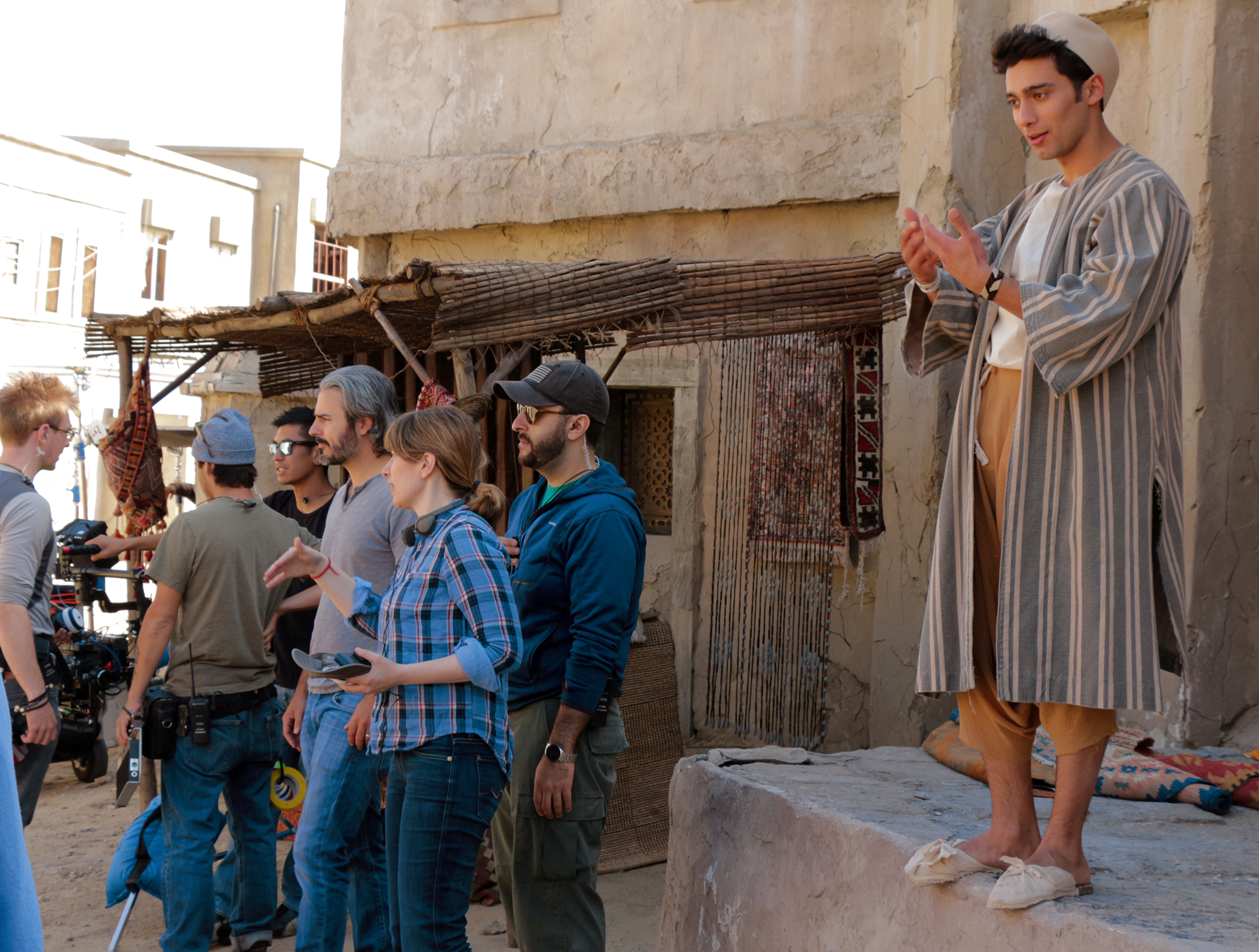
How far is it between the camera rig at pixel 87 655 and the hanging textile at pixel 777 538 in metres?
3.43

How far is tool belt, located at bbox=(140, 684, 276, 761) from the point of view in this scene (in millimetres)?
3793

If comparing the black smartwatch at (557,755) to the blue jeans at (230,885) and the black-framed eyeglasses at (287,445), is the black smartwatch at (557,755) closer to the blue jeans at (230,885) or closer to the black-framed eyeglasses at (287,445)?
the blue jeans at (230,885)

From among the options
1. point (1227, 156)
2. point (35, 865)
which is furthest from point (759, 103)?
point (35, 865)

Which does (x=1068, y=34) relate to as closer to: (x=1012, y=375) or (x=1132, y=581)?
(x=1012, y=375)

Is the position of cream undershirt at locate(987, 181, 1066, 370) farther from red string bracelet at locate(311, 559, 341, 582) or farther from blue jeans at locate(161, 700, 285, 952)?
blue jeans at locate(161, 700, 285, 952)

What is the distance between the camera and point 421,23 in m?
7.66

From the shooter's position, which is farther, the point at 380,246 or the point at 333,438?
the point at 380,246

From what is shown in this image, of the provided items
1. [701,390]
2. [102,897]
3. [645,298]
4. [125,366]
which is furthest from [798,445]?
[125,366]

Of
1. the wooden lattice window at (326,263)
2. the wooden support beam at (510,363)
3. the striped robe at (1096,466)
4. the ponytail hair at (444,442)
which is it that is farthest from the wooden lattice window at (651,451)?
the wooden lattice window at (326,263)

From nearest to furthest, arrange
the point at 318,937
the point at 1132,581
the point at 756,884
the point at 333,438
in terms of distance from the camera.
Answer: the point at 1132,581 → the point at 756,884 → the point at 318,937 → the point at 333,438

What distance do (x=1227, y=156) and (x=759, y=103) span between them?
309 centimetres

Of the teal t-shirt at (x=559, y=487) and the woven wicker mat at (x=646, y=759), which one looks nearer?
the teal t-shirt at (x=559, y=487)

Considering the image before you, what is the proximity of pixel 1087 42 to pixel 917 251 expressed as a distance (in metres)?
0.49

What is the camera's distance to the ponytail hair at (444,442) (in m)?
2.90
